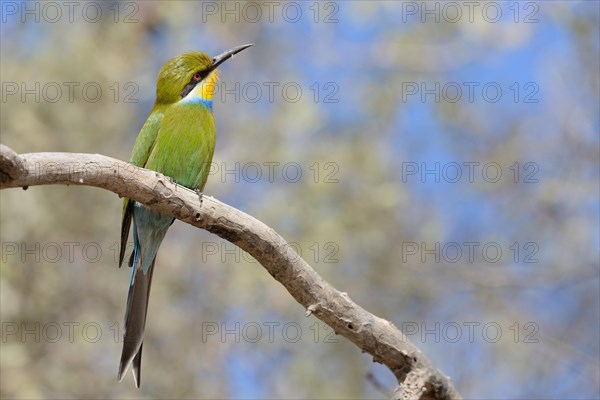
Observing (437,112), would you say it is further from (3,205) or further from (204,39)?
(3,205)

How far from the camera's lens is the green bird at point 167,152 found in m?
3.39

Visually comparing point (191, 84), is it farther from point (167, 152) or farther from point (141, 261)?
point (141, 261)

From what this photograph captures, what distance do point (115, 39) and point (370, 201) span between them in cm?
179

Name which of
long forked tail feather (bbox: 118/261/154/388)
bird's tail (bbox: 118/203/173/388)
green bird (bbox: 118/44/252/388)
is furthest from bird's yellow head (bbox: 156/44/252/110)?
long forked tail feather (bbox: 118/261/154/388)

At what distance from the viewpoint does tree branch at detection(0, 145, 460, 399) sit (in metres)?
2.29

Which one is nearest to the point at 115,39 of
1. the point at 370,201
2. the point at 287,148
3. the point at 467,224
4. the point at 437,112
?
the point at 287,148

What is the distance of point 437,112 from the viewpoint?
20.2 ft

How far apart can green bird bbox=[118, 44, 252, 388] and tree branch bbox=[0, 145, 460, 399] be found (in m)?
0.81

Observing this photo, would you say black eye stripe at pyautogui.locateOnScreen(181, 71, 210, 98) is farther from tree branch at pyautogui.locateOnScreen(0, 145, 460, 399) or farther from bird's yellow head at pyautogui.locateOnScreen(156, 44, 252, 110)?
tree branch at pyautogui.locateOnScreen(0, 145, 460, 399)

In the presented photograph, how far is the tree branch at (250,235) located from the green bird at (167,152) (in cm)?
81

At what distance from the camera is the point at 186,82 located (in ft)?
12.5

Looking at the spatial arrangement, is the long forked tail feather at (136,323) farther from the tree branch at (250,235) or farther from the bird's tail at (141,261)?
the tree branch at (250,235)

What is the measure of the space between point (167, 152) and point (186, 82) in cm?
37

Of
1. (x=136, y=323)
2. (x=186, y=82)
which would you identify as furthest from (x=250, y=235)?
(x=186, y=82)
